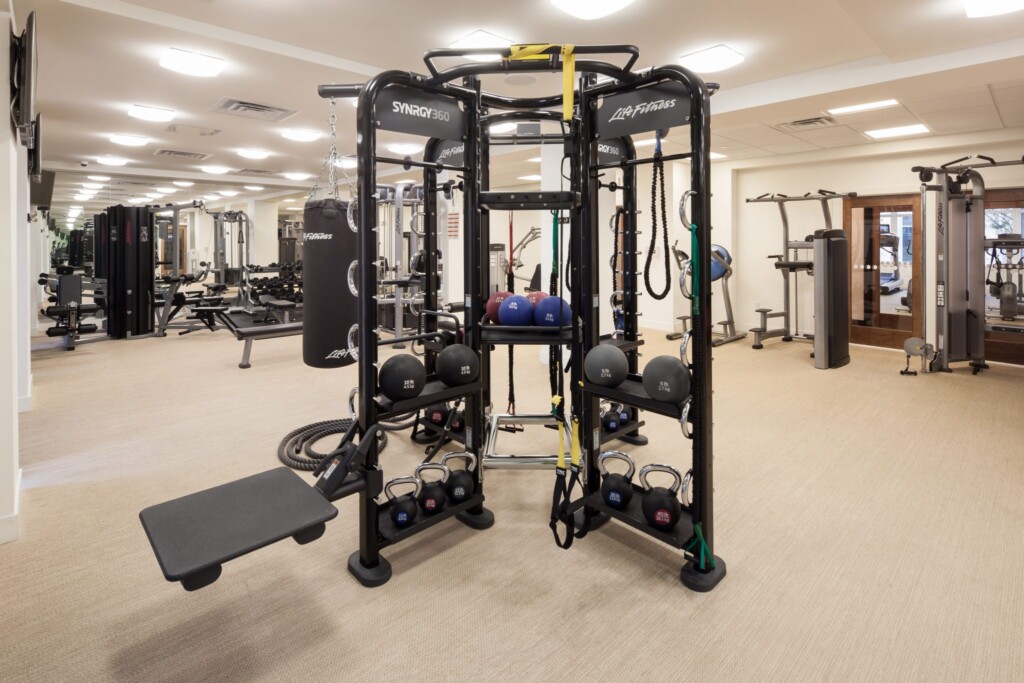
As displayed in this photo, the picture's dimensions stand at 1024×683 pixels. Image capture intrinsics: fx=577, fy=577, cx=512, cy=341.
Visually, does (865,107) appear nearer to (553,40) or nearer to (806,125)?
(806,125)

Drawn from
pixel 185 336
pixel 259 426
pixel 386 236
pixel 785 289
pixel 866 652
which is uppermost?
pixel 386 236

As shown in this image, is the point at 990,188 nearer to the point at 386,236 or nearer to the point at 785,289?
the point at 785,289

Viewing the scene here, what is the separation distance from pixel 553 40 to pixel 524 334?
229 cm

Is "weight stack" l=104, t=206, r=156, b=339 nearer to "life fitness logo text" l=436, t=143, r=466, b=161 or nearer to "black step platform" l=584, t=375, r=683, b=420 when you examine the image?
"life fitness logo text" l=436, t=143, r=466, b=161

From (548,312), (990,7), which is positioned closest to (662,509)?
(548,312)

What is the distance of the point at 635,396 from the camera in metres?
2.13

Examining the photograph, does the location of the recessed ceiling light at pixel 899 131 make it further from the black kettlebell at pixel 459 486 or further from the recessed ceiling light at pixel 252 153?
the recessed ceiling light at pixel 252 153

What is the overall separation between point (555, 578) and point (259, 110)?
17.4ft

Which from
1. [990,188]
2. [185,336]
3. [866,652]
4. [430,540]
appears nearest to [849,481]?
[866,652]

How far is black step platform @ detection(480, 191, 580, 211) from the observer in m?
2.14

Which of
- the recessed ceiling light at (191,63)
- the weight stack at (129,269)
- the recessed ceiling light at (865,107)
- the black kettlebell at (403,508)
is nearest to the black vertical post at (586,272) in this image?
the black kettlebell at (403,508)

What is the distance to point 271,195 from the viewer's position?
12.7 m

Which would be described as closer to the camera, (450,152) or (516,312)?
(516,312)

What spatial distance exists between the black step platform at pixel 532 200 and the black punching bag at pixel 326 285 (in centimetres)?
148
